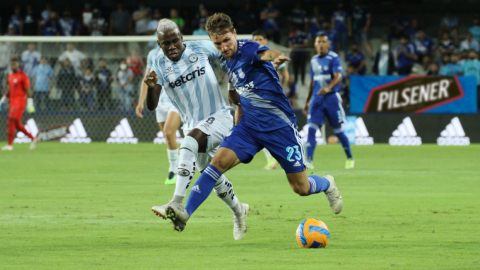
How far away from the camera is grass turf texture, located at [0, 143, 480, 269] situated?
545 cm

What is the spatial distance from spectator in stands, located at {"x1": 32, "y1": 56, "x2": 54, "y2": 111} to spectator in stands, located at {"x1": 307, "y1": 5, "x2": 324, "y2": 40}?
316 inches

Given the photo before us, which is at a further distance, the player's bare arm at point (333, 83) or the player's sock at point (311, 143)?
the player's sock at point (311, 143)

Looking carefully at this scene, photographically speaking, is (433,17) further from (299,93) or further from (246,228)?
(246,228)

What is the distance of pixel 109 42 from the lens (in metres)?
19.4

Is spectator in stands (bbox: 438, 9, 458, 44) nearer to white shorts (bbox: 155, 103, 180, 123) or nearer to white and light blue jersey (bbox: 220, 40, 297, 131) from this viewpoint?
white shorts (bbox: 155, 103, 180, 123)

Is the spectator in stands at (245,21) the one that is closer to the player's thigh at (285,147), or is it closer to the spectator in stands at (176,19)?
the spectator in stands at (176,19)

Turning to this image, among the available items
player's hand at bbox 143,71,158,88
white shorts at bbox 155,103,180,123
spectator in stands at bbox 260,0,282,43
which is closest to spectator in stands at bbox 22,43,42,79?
spectator in stands at bbox 260,0,282,43

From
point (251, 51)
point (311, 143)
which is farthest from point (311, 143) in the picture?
point (251, 51)

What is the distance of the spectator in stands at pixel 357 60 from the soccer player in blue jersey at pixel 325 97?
7.73 m

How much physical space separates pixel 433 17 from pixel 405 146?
26.0 ft

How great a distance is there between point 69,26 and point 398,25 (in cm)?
1053

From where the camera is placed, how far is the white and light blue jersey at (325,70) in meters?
13.0

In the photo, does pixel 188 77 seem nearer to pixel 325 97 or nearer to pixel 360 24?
pixel 325 97

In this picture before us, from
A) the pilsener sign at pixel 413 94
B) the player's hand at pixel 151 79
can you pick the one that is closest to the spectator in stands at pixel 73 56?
the pilsener sign at pixel 413 94
